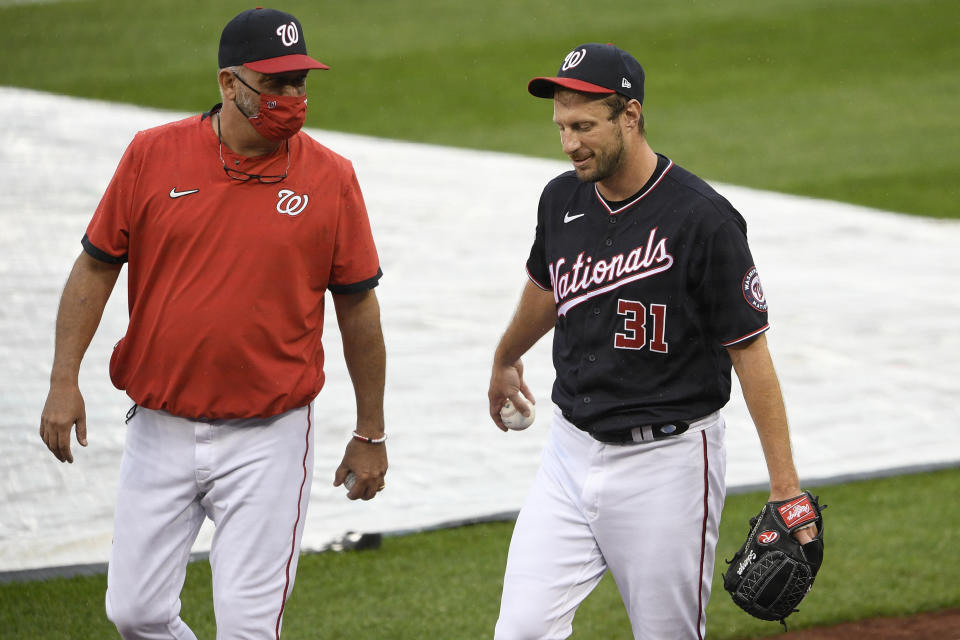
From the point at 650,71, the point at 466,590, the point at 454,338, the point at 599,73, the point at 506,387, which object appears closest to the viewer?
the point at 599,73

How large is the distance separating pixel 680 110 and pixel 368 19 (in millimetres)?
6010

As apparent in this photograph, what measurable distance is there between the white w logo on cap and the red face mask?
16cm

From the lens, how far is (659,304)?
3.46 meters

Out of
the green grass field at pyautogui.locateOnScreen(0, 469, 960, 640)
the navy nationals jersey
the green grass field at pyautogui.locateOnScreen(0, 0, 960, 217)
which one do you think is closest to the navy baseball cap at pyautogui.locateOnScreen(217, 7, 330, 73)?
the navy nationals jersey

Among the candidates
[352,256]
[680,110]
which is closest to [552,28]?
[680,110]

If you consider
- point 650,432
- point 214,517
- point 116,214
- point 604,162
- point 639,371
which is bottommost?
point 214,517

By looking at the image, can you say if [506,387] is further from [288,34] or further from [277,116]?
[288,34]

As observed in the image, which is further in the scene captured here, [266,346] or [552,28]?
[552,28]

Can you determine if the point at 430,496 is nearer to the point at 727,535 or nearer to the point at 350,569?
the point at 350,569

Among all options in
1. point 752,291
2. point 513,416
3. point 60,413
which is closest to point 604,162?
point 752,291

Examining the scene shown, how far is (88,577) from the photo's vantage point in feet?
Result: 16.8

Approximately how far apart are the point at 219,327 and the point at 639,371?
1.18 metres

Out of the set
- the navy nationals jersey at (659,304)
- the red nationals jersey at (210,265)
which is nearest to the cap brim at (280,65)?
the red nationals jersey at (210,265)

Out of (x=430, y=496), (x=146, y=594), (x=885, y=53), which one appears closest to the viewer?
(x=146, y=594)
